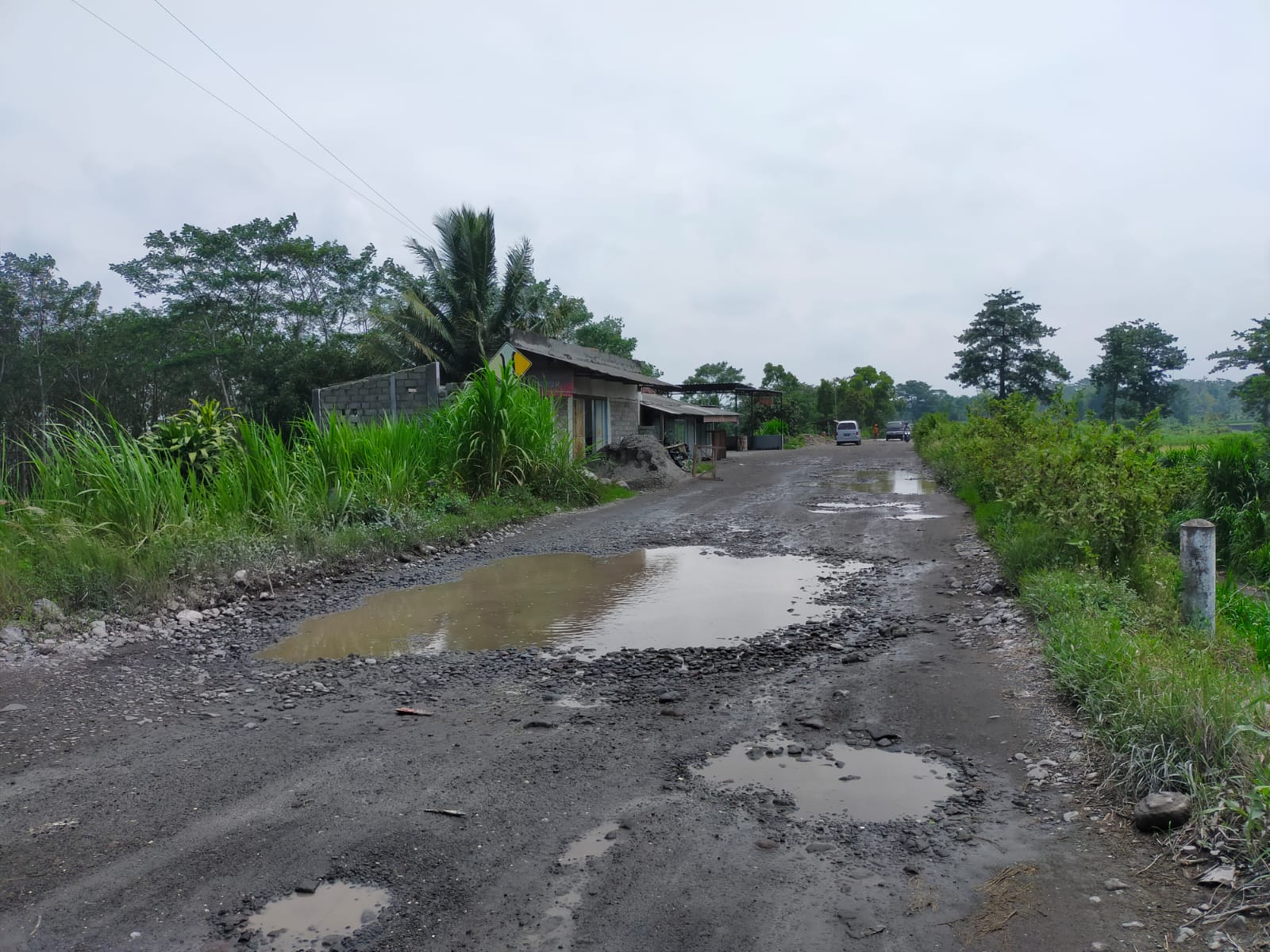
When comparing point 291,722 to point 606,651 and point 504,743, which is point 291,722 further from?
point 606,651

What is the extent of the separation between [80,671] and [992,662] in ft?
19.5

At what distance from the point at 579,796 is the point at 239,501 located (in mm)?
6951

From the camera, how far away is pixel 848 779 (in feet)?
12.4

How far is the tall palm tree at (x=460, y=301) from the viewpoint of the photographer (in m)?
27.2

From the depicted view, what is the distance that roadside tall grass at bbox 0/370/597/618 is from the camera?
698cm

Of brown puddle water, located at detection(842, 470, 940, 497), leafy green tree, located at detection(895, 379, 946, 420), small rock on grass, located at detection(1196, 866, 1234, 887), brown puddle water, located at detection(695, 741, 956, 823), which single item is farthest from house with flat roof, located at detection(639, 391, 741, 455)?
leafy green tree, located at detection(895, 379, 946, 420)

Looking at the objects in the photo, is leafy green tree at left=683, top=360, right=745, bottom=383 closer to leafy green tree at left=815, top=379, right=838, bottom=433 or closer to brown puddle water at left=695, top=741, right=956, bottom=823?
leafy green tree at left=815, top=379, right=838, bottom=433

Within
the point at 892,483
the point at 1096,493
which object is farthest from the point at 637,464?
the point at 1096,493

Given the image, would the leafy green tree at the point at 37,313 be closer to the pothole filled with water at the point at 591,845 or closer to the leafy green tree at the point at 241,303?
the leafy green tree at the point at 241,303

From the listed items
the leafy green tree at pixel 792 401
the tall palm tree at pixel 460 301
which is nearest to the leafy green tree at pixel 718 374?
the leafy green tree at pixel 792 401

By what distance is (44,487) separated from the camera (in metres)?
8.33

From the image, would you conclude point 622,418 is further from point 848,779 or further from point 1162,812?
point 1162,812

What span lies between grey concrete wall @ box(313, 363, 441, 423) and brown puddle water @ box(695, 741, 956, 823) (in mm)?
13222

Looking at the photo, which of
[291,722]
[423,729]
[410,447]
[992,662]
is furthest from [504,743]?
[410,447]
